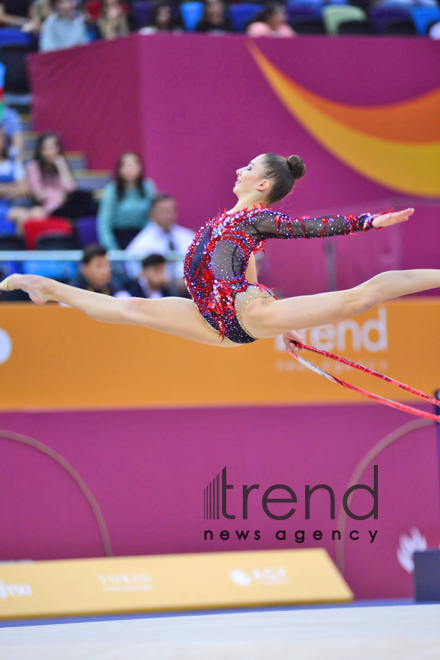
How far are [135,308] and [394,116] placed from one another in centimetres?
492

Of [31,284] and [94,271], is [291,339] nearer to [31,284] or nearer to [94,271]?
[31,284]

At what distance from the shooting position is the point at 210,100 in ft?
23.8

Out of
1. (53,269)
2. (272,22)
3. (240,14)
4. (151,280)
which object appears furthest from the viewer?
(240,14)

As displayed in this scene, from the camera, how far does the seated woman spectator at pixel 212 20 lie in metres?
7.88

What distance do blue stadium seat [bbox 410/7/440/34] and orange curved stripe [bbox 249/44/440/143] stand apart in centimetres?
117

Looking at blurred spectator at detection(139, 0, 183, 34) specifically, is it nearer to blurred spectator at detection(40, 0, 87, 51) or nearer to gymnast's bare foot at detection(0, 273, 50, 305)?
blurred spectator at detection(40, 0, 87, 51)

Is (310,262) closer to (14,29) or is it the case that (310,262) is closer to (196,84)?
(196,84)

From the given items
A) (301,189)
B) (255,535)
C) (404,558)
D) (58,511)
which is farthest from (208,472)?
(301,189)

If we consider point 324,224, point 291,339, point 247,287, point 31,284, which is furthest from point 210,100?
point 324,224

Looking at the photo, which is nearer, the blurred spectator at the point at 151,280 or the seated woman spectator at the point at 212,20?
the blurred spectator at the point at 151,280

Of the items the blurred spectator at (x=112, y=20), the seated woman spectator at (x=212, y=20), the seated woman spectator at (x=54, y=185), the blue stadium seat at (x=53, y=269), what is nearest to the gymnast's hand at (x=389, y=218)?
the blue stadium seat at (x=53, y=269)

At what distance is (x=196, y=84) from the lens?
285 inches

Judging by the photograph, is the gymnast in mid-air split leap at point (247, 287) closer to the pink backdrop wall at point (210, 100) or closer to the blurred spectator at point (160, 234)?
the blurred spectator at point (160, 234)

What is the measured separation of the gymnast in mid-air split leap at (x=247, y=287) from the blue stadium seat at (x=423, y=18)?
5756 millimetres
